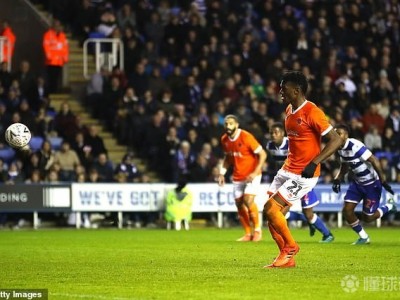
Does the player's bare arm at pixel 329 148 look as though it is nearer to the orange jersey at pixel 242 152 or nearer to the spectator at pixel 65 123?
the orange jersey at pixel 242 152

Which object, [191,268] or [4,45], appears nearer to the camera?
[191,268]

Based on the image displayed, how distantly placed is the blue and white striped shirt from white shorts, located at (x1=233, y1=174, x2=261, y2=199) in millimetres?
2573

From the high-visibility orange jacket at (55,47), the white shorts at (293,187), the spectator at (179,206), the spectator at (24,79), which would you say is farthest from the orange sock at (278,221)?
the high-visibility orange jacket at (55,47)

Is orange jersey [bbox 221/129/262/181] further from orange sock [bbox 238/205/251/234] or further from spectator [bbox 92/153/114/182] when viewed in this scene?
spectator [bbox 92/153/114/182]

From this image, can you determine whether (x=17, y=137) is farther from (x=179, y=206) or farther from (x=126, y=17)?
(x=126, y=17)

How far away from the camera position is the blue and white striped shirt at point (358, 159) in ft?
65.9

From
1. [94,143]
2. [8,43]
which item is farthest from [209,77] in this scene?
[8,43]

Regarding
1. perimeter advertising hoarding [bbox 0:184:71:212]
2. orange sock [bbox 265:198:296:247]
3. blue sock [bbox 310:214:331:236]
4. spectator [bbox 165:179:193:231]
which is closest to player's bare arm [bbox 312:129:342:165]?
orange sock [bbox 265:198:296:247]

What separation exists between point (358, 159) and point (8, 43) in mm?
13634

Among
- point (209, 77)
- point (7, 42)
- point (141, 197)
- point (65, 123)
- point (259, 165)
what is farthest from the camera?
point (209, 77)

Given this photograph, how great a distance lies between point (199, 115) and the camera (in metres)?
30.8

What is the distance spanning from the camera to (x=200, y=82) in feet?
105

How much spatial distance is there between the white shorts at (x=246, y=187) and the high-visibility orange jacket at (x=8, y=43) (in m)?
10.6

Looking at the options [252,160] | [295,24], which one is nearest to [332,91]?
[295,24]
